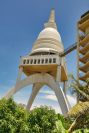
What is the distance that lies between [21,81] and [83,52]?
48.4 ft

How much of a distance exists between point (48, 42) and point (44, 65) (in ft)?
22.4

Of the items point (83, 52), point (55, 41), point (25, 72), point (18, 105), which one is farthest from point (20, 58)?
point (18, 105)

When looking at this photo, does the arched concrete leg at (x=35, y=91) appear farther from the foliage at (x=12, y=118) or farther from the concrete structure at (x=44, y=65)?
the foliage at (x=12, y=118)

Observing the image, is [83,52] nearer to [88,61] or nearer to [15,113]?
[88,61]

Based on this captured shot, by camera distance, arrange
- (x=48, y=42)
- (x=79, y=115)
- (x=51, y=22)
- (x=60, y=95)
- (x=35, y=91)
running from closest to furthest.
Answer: (x=79, y=115) → (x=60, y=95) → (x=48, y=42) → (x=35, y=91) → (x=51, y=22)

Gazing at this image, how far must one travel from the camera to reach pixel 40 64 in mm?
65188

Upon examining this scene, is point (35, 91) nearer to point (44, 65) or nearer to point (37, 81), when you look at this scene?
point (37, 81)

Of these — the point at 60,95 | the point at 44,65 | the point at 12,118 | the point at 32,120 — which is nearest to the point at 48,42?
the point at 44,65

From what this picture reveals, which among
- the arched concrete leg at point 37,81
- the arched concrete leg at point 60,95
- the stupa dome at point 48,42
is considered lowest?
the arched concrete leg at point 60,95

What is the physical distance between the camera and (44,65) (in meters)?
65.4

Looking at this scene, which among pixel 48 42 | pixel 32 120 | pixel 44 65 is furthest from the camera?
pixel 48 42

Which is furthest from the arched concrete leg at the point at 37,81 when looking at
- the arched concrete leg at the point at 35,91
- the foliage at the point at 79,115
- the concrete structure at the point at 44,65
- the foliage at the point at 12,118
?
the foliage at the point at 79,115

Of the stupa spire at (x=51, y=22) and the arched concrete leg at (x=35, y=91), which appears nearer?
the arched concrete leg at (x=35, y=91)

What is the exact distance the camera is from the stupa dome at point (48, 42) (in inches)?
2719
